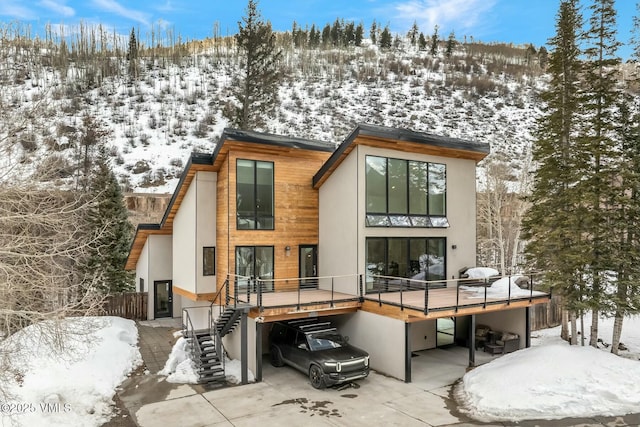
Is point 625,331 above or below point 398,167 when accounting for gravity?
below

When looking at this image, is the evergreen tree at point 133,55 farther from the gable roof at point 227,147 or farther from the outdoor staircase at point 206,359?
the outdoor staircase at point 206,359

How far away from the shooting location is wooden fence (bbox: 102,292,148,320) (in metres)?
19.9

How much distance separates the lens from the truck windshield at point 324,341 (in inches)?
489

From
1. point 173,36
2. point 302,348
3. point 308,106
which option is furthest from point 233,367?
point 173,36

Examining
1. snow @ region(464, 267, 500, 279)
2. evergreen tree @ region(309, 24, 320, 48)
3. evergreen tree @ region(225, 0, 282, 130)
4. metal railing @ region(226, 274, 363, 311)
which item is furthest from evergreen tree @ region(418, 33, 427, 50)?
metal railing @ region(226, 274, 363, 311)

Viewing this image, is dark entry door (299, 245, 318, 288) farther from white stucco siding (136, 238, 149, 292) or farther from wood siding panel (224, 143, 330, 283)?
white stucco siding (136, 238, 149, 292)

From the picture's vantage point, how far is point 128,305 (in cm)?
2020

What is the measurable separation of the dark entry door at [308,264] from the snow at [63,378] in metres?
6.39

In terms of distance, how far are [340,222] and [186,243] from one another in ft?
20.8

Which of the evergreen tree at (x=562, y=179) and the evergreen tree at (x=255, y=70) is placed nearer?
the evergreen tree at (x=562, y=179)

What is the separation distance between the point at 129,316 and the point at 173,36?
70584 millimetres

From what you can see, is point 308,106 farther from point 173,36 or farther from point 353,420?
point 353,420

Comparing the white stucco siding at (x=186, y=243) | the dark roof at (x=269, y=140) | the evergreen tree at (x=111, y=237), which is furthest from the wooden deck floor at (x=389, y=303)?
the evergreen tree at (x=111, y=237)

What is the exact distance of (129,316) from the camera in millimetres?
20203
